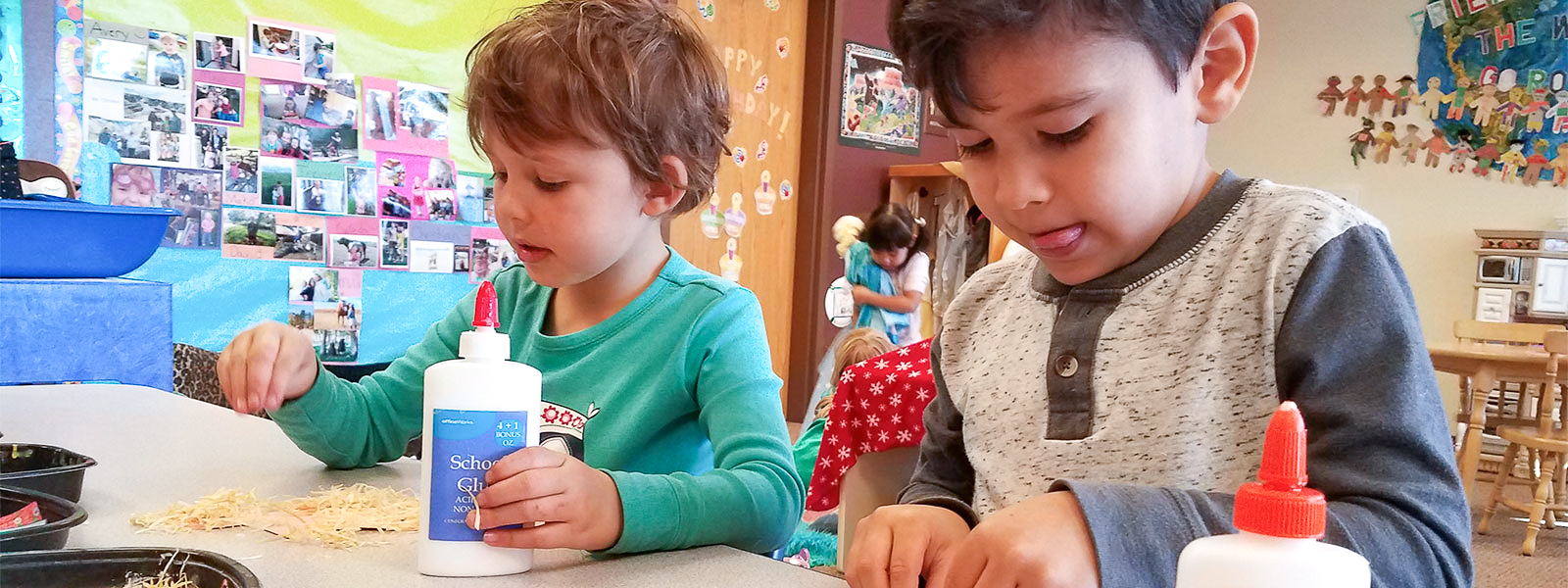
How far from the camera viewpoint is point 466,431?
600 mm

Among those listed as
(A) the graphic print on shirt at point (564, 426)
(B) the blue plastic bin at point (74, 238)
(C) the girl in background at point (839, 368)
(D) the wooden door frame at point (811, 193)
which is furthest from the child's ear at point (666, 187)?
(D) the wooden door frame at point (811, 193)

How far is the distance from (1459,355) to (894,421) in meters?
2.56

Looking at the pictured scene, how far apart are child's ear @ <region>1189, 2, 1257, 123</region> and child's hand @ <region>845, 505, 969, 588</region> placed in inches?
11.4

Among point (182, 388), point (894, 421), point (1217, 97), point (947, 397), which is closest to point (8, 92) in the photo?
point (182, 388)

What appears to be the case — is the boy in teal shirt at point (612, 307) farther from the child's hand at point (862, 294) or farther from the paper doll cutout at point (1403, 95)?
the paper doll cutout at point (1403, 95)

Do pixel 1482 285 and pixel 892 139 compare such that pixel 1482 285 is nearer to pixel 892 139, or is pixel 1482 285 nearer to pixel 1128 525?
pixel 892 139

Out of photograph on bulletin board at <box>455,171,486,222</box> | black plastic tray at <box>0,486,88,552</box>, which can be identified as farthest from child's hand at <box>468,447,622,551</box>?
photograph on bulletin board at <box>455,171,486,222</box>

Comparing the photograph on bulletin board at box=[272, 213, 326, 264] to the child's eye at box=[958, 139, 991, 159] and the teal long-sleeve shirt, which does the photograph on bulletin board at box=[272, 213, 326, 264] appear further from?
the child's eye at box=[958, 139, 991, 159]

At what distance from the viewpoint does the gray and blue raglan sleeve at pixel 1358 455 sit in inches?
18.9

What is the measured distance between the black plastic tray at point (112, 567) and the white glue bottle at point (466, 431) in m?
0.10

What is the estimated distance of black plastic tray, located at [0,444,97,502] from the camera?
731mm

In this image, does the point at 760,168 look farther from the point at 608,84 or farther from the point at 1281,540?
the point at 1281,540

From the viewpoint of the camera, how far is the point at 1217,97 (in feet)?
2.12

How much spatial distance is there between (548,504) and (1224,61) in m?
0.46
